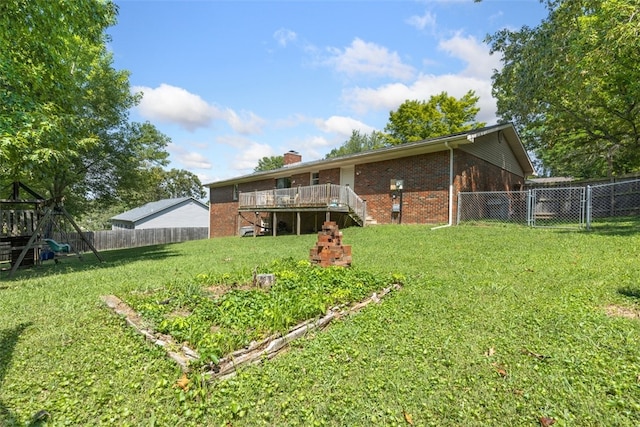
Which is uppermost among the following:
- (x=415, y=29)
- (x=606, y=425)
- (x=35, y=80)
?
(x=415, y=29)

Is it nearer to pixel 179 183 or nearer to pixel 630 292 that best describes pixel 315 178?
pixel 630 292

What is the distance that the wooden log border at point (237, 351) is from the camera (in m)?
2.70

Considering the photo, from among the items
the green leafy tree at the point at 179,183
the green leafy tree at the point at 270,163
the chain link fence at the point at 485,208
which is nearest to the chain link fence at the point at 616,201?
the chain link fence at the point at 485,208

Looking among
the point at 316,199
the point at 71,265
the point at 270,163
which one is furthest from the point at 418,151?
the point at 270,163

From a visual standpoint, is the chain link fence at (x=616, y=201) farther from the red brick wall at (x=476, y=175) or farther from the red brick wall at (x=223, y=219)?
the red brick wall at (x=223, y=219)

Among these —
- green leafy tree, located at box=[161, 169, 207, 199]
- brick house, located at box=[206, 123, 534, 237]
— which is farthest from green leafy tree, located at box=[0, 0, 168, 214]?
green leafy tree, located at box=[161, 169, 207, 199]

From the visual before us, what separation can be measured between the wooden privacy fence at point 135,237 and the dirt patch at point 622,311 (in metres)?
24.7

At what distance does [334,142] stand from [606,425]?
4847 centimetres

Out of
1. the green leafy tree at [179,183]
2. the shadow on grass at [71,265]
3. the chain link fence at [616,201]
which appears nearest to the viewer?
the shadow on grass at [71,265]

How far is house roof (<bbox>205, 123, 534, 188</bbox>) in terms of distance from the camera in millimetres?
11797

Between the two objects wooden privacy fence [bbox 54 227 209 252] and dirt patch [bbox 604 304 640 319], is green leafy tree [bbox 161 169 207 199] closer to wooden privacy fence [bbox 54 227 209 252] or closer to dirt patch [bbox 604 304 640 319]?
wooden privacy fence [bbox 54 227 209 252]

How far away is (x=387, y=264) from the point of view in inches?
257

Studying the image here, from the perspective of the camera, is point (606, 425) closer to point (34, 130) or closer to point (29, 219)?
point (34, 130)

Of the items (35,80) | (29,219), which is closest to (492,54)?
(35,80)
